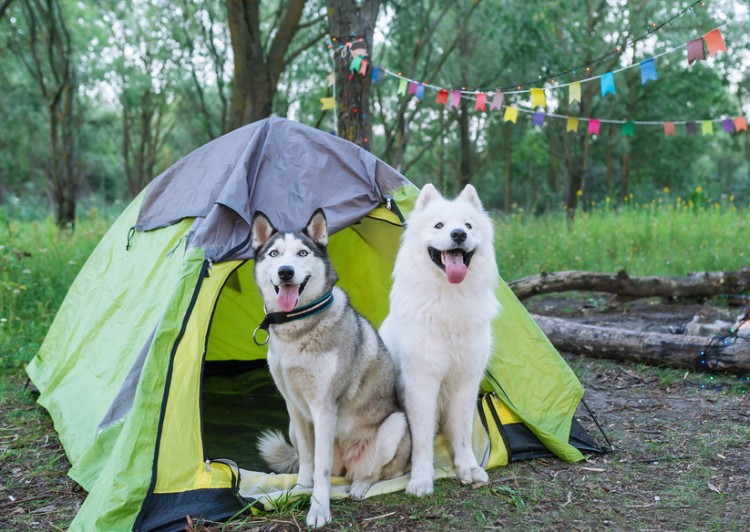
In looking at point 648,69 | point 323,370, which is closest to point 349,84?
point 648,69

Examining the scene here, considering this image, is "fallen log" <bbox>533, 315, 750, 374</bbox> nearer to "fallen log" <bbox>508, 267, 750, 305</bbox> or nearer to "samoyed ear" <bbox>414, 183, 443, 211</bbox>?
"fallen log" <bbox>508, 267, 750, 305</bbox>

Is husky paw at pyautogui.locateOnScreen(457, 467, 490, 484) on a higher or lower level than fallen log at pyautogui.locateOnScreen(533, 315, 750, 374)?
lower

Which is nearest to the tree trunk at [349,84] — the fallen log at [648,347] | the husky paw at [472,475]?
the fallen log at [648,347]

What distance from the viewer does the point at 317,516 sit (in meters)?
2.74

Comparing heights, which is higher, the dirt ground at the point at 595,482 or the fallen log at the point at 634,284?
the fallen log at the point at 634,284

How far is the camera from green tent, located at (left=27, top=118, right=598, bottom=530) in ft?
9.17

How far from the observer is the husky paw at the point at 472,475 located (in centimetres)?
316

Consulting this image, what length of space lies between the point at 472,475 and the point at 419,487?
317mm

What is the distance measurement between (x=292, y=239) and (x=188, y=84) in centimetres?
1763

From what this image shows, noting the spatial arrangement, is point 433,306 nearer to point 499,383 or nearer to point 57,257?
point 499,383

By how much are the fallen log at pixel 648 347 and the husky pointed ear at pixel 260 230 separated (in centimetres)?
330

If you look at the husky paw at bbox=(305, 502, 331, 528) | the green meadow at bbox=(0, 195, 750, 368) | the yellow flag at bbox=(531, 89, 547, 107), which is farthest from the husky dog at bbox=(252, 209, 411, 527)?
the green meadow at bbox=(0, 195, 750, 368)

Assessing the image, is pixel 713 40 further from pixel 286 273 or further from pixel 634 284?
pixel 286 273

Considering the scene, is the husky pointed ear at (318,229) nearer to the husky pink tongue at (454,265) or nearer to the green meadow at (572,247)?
the husky pink tongue at (454,265)
